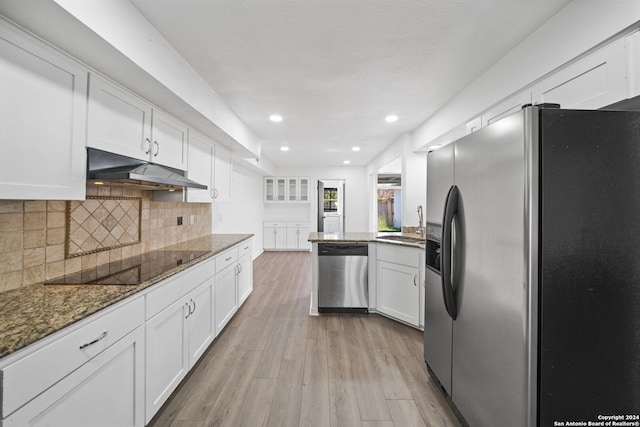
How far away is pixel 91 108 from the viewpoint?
5.19 ft

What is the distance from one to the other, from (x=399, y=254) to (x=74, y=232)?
2.74m

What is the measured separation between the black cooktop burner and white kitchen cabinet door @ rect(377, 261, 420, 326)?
76.9 inches

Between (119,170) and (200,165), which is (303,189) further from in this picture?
(119,170)

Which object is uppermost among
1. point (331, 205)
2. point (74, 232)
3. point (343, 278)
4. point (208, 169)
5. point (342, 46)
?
point (342, 46)

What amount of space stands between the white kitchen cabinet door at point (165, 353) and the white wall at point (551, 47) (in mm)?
2720

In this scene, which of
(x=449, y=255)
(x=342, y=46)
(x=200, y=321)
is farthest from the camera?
(x=200, y=321)

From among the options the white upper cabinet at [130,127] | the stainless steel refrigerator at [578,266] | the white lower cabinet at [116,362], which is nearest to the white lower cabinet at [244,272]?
the white lower cabinet at [116,362]

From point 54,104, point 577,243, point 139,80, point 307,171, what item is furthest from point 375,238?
point 307,171

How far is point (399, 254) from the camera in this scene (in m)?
3.09

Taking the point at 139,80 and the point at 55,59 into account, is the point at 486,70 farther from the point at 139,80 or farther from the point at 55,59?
the point at 55,59

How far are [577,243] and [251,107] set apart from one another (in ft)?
9.97

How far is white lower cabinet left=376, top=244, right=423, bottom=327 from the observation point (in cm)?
294

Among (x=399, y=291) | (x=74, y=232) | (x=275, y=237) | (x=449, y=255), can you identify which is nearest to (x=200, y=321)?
(x=74, y=232)

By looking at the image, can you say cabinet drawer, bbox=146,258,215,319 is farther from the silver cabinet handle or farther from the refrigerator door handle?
the refrigerator door handle
